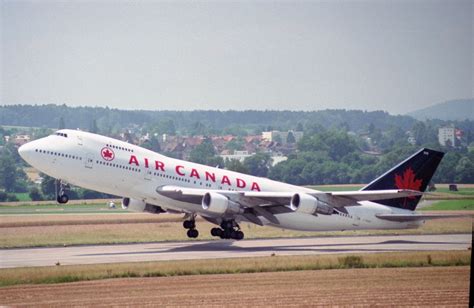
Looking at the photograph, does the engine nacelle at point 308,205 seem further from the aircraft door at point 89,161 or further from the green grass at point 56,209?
the green grass at point 56,209

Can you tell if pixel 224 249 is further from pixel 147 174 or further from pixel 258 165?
pixel 258 165

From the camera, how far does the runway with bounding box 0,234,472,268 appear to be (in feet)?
140

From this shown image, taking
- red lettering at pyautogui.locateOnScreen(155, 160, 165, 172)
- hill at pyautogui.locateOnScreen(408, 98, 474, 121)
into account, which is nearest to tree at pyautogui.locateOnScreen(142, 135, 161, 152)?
hill at pyautogui.locateOnScreen(408, 98, 474, 121)

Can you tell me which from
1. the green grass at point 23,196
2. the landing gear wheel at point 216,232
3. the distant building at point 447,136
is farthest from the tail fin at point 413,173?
the distant building at point 447,136

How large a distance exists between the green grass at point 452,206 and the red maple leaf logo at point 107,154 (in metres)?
23.1

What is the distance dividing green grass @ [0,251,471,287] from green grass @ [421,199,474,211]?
62.8 feet

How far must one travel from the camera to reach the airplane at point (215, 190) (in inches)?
1906

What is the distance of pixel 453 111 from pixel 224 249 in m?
87.1

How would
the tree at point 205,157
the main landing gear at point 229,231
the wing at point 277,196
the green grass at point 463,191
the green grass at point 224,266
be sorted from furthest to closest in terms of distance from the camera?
the tree at point 205,157 < the green grass at point 463,191 < the main landing gear at point 229,231 < the wing at point 277,196 < the green grass at point 224,266

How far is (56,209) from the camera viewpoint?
73.7 m

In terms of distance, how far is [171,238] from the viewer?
2096 inches

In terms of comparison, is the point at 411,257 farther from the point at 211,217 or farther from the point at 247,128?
the point at 247,128

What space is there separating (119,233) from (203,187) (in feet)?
18.6

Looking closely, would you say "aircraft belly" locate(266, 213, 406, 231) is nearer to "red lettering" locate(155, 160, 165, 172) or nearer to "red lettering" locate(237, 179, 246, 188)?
"red lettering" locate(237, 179, 246, 188)
